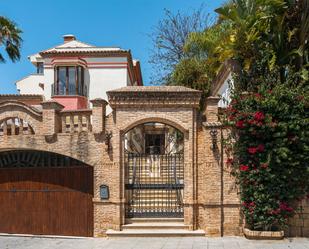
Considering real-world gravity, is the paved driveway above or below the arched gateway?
below

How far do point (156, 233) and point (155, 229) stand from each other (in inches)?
9.2

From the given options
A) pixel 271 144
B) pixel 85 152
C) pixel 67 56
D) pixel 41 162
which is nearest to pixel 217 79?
pixel 271 144

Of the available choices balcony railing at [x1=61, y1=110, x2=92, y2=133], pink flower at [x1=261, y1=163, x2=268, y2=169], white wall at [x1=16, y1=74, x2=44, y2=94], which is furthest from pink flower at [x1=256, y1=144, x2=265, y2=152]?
white wall at [x1=16, y1=74, x2=44, y2=94]

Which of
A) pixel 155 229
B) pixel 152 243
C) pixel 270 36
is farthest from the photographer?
pixel 270 36

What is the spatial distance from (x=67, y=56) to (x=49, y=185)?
1449 centimetres

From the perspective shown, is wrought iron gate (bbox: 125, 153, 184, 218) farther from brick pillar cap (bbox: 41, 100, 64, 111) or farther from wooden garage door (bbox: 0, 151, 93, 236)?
brick pillar cap (bbox: 41, 100, 64, 111)

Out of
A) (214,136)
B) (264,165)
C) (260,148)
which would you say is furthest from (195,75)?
(264,165)

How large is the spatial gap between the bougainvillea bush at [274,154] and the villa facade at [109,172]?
23.8 inches

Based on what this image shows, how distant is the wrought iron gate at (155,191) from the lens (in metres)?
11.7

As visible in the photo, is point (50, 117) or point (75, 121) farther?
point (75, 121)

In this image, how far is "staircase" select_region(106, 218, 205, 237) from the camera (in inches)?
422

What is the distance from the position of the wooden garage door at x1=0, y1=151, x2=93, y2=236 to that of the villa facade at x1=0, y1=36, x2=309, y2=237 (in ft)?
0.11

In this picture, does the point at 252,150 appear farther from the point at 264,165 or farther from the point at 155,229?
the point at 155,229

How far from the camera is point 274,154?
10.2 meters
